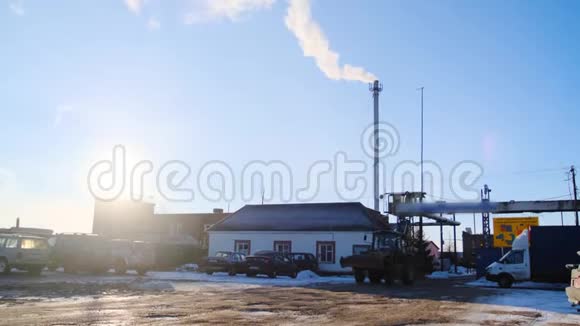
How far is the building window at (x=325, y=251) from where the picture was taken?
41.1 m

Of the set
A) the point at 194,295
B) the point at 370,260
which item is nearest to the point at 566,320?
the point at 194,295

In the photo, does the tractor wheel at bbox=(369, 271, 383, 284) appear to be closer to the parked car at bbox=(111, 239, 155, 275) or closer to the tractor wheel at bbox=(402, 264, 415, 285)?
the tractor wheel at bbox=(402, 264, 415, 285)

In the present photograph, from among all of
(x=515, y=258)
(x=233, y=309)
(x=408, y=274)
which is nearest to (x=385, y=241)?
(x=408, y=274)

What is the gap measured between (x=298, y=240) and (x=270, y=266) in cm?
1167

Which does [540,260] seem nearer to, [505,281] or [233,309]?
[505,281]

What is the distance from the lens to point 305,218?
145 feet

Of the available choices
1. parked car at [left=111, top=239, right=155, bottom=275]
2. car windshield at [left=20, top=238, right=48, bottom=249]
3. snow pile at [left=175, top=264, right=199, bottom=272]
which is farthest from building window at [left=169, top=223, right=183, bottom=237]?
car windshield at [left=20, top=238, right=48, bottom=249]

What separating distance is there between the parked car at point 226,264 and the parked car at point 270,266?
1.74 feet

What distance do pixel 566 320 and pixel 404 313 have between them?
3.60m

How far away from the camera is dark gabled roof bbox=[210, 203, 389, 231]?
41.6 m

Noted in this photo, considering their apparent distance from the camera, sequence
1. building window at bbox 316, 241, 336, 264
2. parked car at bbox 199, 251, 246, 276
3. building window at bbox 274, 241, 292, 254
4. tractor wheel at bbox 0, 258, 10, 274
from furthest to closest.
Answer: building window at bbox 274, 241, 292, 254 < building window at bbox 316, 241, 336, 264 < parked car at bbox 199, 251, 246, 276 < tractor wheel at bbox 0, 258, 10, 274

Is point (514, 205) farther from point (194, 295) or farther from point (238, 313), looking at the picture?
point (238, 313)

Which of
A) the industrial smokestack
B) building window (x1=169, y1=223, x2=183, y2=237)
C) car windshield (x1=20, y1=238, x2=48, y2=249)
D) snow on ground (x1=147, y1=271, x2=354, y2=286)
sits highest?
the industrial smokestack

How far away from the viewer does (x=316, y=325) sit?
11.0 m
